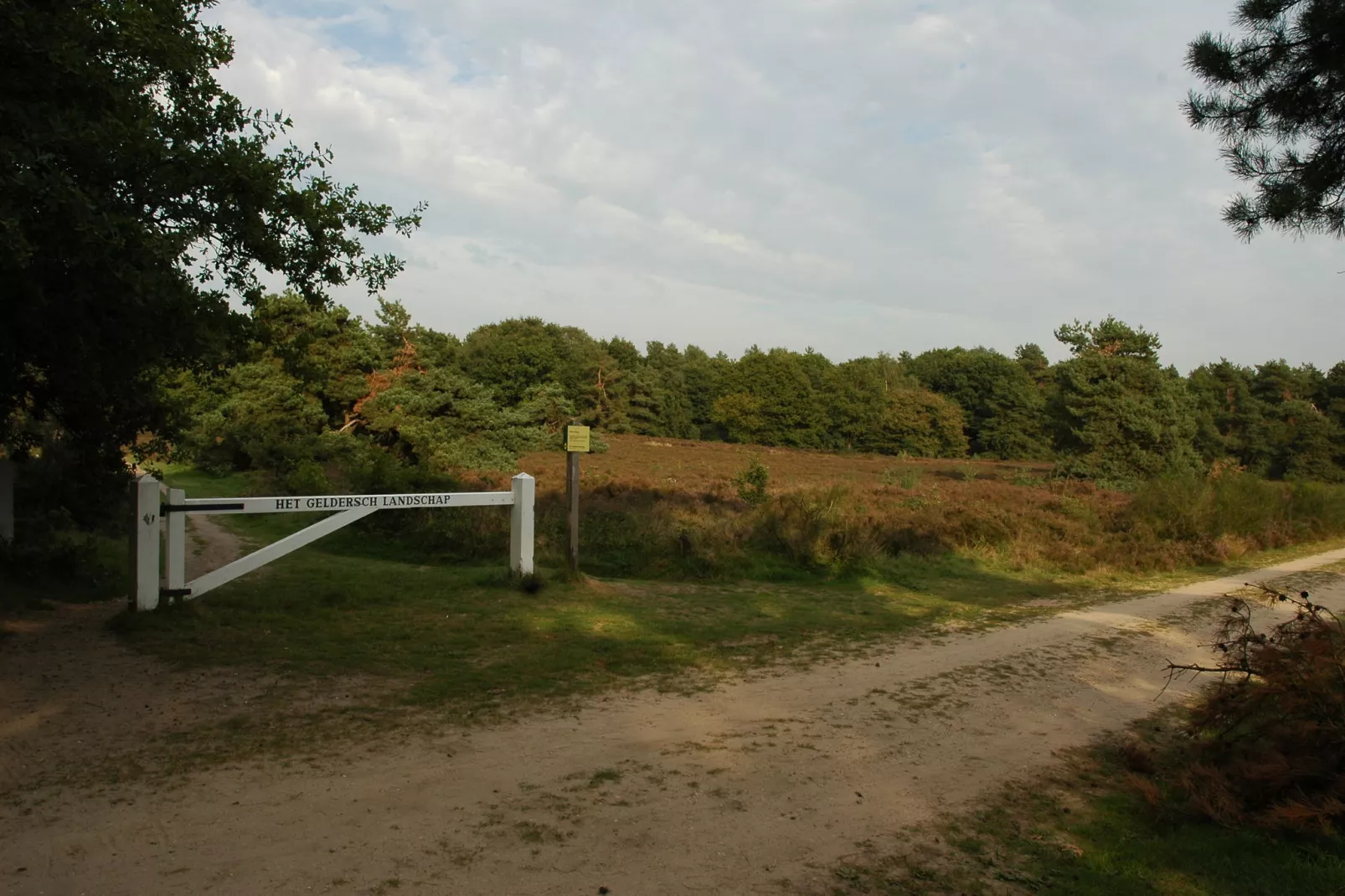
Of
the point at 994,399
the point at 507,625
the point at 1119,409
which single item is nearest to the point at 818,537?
the point at 507,625

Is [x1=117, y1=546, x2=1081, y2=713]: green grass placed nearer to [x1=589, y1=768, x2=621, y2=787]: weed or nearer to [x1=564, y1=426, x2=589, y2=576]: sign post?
[x1=564, y1=426, x2=589, y2=576]: sign post

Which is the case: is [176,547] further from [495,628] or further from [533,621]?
[533,621]

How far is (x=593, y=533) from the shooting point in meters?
15.4

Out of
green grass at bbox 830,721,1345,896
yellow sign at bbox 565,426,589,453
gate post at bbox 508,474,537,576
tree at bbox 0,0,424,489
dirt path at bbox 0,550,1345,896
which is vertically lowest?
green grass at bbox 830,721,1345,896

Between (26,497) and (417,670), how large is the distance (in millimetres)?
7049

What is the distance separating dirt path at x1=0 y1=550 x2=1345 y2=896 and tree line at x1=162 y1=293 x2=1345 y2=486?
633cm

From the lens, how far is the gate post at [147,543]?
8.35m

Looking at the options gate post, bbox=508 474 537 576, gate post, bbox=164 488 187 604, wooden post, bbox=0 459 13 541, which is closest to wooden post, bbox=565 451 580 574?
gate post, bbox=508 474 537 576

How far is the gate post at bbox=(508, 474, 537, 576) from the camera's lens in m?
11.1

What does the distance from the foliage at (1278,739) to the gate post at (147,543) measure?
8.01 meters

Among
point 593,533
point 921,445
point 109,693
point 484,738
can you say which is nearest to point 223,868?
point 484,738

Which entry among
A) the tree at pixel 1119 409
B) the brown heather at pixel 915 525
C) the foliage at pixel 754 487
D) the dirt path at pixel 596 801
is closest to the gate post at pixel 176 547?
the dirt path at pixel 596 801

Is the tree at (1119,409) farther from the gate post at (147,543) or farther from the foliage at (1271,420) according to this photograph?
the gate post at (147,543)

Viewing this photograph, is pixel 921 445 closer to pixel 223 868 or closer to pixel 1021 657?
pixel 1021 657
